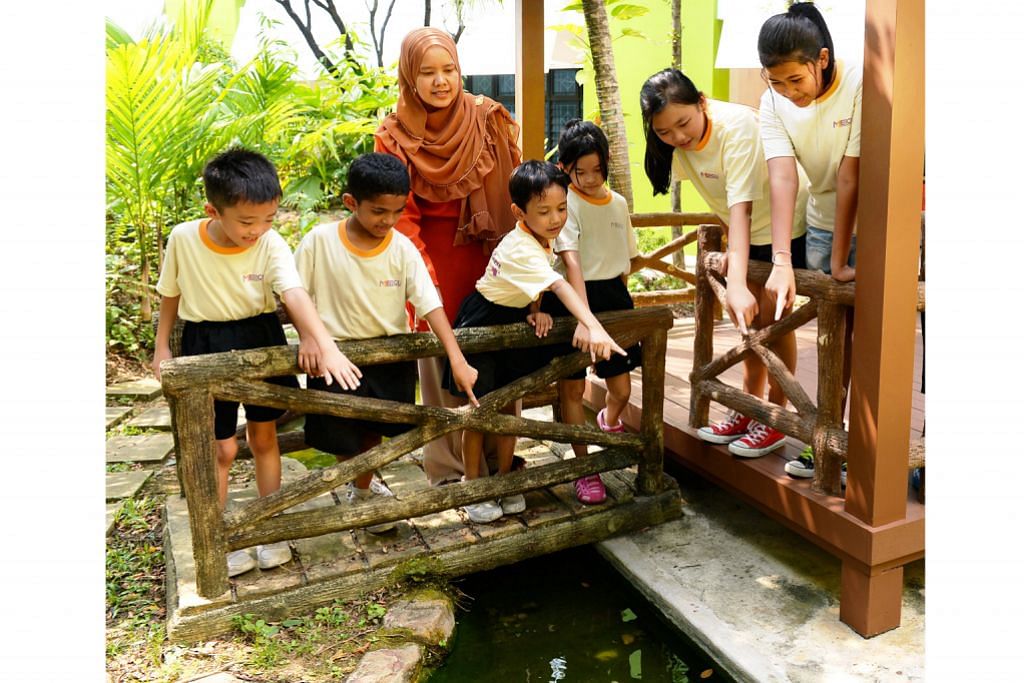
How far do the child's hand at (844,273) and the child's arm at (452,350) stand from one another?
1295 millimetres

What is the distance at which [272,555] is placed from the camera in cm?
315

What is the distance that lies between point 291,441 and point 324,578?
754mm

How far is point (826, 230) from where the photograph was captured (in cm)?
324

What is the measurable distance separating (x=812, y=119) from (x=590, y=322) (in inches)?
40.3

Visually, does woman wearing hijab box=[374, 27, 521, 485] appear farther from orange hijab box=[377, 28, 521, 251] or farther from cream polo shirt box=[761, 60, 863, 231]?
cream polo shirt box=[761, 60, 863, 231]

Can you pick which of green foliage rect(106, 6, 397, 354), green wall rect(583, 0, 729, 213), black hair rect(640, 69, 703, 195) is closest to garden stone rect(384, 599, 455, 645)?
black hair rect(640, 69, 703, 195)

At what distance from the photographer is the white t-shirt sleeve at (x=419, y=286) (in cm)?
308

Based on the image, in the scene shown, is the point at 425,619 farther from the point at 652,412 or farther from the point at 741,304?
the point at 741,304

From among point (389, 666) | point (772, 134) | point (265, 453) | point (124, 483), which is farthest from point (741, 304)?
point (124, 483)

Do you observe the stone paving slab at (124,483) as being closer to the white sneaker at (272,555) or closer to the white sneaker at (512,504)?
the white sneaker at (272,555)

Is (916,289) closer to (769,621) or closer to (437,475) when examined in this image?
(769,621)

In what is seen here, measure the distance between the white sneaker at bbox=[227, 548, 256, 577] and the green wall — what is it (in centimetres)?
800

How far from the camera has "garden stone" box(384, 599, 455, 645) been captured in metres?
3.01

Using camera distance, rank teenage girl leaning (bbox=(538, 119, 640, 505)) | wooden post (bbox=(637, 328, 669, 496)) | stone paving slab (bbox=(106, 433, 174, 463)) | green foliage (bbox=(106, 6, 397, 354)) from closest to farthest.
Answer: teenage girl leaning (bbox=(538, 119, 640, 505))
wooden post (bbox=(637, 328, 669, 496))
stone paving slab (bbox=(106, 433, 174, 463))
green foliage (bbox=(106, 6, 397, 354))
